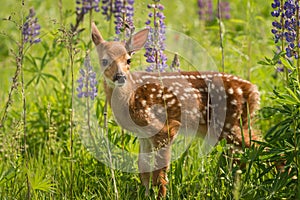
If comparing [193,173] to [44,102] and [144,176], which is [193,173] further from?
[44,102]

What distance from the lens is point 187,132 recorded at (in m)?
5.20

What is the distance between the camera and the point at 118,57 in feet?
15.4

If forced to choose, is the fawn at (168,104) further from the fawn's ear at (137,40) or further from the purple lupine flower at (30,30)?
the purple lupine flower at (30,30)

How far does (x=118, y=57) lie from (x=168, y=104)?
2.19 feet

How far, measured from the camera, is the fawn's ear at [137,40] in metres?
4.77

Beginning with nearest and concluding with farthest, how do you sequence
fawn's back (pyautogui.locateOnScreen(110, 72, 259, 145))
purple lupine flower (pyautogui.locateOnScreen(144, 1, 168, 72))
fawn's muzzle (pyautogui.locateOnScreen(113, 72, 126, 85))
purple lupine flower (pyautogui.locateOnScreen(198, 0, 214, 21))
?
fawn's muzzle (pyautogui.locateOnScreen(113, 72, 126, 85))
purple lupine flower (pyautogui.locateOnScreen(144, 1, 168, 72))
fawn's back (pyautogui.locateOnScreen(110, 72, 259, 145))
purple lupine flower (pyautogui.locateOnScreen(198, 0, 214, 21))

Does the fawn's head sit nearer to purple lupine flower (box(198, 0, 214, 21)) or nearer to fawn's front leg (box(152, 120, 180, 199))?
fawn's front leg (box(152, 120, 180, 199))

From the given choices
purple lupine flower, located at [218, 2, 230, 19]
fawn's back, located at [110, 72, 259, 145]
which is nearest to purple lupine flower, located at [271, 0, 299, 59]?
fawn's back, located at [110, 72, 259, 145]

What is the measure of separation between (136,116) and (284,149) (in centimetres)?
144

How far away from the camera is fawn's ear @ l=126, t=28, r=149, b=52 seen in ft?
15.6

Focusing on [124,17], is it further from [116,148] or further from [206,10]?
[206,10]

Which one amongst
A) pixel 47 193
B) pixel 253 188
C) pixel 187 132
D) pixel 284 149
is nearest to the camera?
pixel 284 149

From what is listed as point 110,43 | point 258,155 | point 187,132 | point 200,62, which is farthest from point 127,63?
point 200,62

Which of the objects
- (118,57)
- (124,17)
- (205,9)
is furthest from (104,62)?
(205,9)
